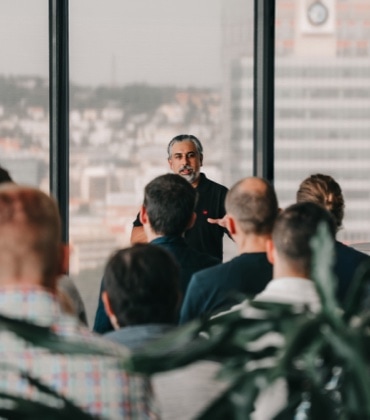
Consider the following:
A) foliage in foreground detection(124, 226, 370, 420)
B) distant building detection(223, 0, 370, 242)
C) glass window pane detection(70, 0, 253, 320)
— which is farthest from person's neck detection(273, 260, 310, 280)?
distant building detection(223, 0, 370, 242)

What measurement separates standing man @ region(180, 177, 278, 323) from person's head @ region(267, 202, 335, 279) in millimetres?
238

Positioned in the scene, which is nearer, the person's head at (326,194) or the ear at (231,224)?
the ear at (231,224)

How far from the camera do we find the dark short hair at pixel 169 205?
134 inches

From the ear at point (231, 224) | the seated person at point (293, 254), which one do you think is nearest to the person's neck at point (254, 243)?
the ear at point (231, 224)

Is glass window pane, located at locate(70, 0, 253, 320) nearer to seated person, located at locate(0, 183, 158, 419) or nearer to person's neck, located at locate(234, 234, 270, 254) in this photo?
person's neck, located at locate(234, 234, 270, 254)

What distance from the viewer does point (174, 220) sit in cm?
341

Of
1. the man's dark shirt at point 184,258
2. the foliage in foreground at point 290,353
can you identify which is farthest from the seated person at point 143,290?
the foliage in foreground at point 290,353

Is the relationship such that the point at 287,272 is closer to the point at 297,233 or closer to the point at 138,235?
Answer: the point at 297,233

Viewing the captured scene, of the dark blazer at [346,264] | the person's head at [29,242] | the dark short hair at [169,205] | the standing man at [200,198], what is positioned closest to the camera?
the person's head at [29,242]

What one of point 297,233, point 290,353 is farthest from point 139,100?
point 290,353

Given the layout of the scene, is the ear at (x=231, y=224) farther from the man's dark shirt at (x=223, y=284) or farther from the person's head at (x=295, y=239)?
the person's head at (x=295, y=239)

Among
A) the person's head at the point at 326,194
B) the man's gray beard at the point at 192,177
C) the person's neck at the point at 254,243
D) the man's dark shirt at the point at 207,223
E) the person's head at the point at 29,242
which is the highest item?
the person's head at the point at 29,242

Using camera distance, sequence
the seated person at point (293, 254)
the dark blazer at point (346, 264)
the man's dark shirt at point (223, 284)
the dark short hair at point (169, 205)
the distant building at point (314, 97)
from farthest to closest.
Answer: the distant building at point (314, 97) → the dark short hair at point (169, 205) → the dark blazer at point (346, 264) → the man's dark shirt at point (223, 284) → the seated person at point (293, 254)

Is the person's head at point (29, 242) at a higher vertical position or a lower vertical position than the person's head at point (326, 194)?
higher
